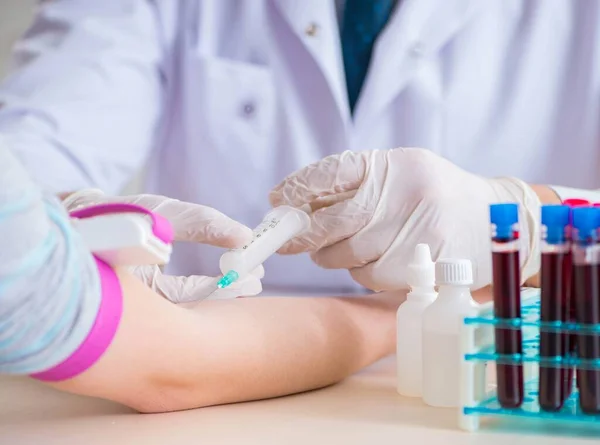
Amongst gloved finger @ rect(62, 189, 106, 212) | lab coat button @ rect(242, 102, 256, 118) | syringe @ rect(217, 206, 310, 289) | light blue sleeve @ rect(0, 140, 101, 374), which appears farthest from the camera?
lab coat button @ rect(242, 102, 256, 118)

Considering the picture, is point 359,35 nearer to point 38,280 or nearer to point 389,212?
point 389,212

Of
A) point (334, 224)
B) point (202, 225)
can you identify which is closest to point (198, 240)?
point (202, 225)

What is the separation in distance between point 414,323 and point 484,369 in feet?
0.47

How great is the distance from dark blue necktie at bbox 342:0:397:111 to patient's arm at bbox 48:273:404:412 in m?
0.58

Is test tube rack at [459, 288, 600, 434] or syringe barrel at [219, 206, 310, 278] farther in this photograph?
syringe barrel at [219, 206, 310, 278]

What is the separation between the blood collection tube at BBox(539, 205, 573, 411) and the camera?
716 millimetres

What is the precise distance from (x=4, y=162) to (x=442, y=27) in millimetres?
1052

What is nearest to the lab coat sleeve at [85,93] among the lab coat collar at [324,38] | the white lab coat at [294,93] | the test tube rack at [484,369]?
the white lab coat at [294,93]

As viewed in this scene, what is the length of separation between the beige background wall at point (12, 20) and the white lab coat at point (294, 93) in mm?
521

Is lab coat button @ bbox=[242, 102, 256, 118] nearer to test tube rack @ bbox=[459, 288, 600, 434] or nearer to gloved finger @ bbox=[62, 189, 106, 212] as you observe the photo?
gloved finger @ bbox=[62, 189, 106, 212]

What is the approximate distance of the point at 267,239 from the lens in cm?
98

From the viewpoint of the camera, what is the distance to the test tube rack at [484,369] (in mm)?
720

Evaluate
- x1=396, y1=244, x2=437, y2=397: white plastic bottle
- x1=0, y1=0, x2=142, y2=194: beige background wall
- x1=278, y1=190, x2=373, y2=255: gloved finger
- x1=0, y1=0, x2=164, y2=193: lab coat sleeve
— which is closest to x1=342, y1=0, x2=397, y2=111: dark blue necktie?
x1=0, y1=0, x2=164, y2=193: lab coat sleeve

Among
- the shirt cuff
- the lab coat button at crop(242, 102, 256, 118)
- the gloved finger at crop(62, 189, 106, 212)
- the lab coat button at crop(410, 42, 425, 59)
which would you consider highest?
the lab coat button at crop(410, 42, 425, 59)
